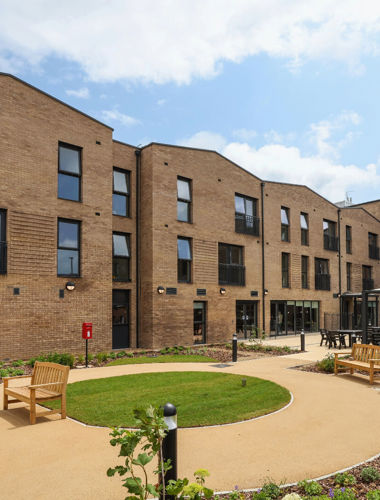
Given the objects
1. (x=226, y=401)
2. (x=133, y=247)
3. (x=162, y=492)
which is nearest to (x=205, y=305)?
(x=133, y=247)

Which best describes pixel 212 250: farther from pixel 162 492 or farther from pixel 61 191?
pixel 162 492

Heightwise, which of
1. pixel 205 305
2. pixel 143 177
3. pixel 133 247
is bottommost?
pixel 205 305

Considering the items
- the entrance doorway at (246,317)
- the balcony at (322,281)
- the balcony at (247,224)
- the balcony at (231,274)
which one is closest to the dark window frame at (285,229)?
the balcony at (247,224)

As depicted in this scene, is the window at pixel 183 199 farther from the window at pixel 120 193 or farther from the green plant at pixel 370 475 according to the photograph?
the green plant at pixel 370 475

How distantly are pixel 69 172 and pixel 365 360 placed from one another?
12044mm

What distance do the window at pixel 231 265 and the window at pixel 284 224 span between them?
462 cm

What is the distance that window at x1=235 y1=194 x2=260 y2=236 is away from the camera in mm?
23047

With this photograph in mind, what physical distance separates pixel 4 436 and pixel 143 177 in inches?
565

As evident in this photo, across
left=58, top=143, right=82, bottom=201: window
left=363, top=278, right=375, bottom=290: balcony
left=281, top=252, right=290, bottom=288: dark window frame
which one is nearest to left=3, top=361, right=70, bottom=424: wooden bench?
left=58, top=143, right=82, bottom=201: window

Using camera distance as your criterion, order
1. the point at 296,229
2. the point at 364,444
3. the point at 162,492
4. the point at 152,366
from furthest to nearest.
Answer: the point at 296,229 → the point at 152,366 → the point at 364,444 → the point at 162,492

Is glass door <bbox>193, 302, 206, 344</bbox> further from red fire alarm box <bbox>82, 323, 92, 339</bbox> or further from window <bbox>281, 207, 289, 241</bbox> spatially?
window <bbox>281, 207, 289, 241</bbox>

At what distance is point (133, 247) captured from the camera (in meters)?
18.8

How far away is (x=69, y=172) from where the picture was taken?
1592 centimetres

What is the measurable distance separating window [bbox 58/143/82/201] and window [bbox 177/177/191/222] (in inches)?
209
